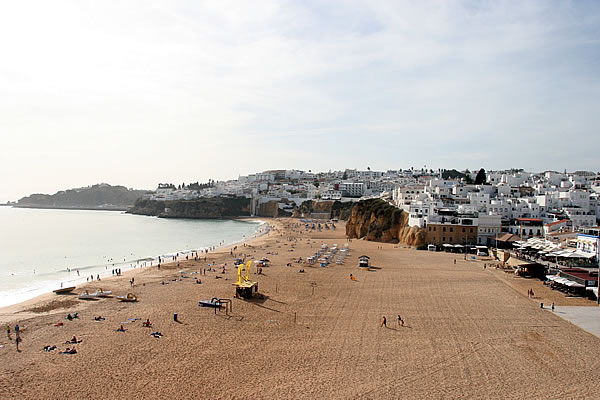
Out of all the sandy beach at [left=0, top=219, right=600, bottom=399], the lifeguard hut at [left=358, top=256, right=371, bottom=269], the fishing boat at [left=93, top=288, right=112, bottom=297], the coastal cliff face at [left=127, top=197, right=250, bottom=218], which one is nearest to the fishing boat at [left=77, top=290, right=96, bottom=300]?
the fishing boat at [left=93, top=288, right=112, bottom=297]

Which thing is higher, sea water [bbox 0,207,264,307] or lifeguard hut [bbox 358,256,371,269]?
lifeguard hut [bbox 358,256,371,269]

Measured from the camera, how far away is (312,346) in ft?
41.7

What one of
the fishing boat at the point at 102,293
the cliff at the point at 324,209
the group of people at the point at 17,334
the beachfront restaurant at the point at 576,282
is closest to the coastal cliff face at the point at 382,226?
the beachfront restaurant at the point at 576,282

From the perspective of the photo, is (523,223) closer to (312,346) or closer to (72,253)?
(312,346)

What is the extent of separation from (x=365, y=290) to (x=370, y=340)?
7.17 metres

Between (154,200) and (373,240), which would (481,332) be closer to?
(373,240)

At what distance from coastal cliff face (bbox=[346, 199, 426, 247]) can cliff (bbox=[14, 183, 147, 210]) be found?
10560cm

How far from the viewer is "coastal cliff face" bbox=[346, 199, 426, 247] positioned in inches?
1467

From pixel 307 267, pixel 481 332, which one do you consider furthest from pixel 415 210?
pixel 481 332

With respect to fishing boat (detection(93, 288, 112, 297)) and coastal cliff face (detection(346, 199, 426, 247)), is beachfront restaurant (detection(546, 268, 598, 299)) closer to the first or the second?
coastal cliff face (detection(346, 199, 426, 247))

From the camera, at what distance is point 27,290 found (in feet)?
72.4

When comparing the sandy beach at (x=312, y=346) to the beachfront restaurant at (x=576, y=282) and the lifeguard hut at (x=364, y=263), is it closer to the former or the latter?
the beachfront restaurant at (x=576, y=282)

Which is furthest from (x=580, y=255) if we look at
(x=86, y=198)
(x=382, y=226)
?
(x=86, y=198)

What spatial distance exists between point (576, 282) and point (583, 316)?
13.0 feet
